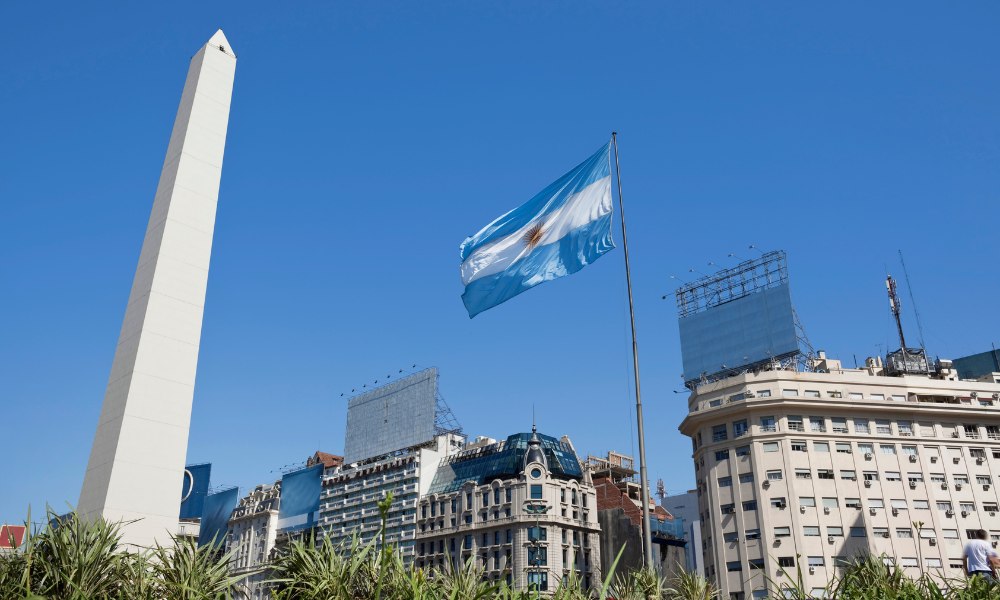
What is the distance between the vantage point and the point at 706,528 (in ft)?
180

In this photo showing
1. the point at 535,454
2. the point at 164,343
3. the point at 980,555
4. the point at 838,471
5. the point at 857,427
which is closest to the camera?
the point at 980,555

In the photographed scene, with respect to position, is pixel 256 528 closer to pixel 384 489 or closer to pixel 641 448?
pixel 384 489

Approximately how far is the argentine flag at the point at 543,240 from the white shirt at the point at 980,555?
32.7 feet

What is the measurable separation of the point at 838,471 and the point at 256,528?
256 ft

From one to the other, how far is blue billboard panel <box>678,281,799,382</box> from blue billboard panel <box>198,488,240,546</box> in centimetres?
6551

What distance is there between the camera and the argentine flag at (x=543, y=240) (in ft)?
65.6

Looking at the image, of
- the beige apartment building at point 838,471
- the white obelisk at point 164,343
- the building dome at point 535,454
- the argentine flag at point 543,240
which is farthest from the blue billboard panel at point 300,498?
the argentine flag at point 543,240

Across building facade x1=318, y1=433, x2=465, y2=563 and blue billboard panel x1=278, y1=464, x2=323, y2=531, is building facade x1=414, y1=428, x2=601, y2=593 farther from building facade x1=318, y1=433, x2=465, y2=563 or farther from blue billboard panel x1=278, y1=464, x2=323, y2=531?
blue billboard panel x1=278, y1=464, x2=323, y2=531

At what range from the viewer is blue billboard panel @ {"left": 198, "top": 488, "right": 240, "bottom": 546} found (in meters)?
106

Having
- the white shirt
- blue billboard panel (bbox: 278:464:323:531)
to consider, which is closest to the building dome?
blue billboard panel (bbox: 278:464:323:531)

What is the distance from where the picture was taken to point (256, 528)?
106 meters

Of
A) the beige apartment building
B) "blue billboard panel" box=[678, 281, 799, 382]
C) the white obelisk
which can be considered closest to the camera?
the white obelisk

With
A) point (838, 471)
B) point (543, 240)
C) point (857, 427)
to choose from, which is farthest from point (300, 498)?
point (543, 240)

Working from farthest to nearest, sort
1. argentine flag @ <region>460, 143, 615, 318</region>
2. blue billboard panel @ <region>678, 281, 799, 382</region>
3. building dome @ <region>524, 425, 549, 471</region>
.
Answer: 1. building dome @ <region>524, 425, 549, 471</region>
2. blue billboard panel @ <region>678, 281, 799, 382</region>
3. argentine flag @ <region>460, 143, 615, 318</region>
